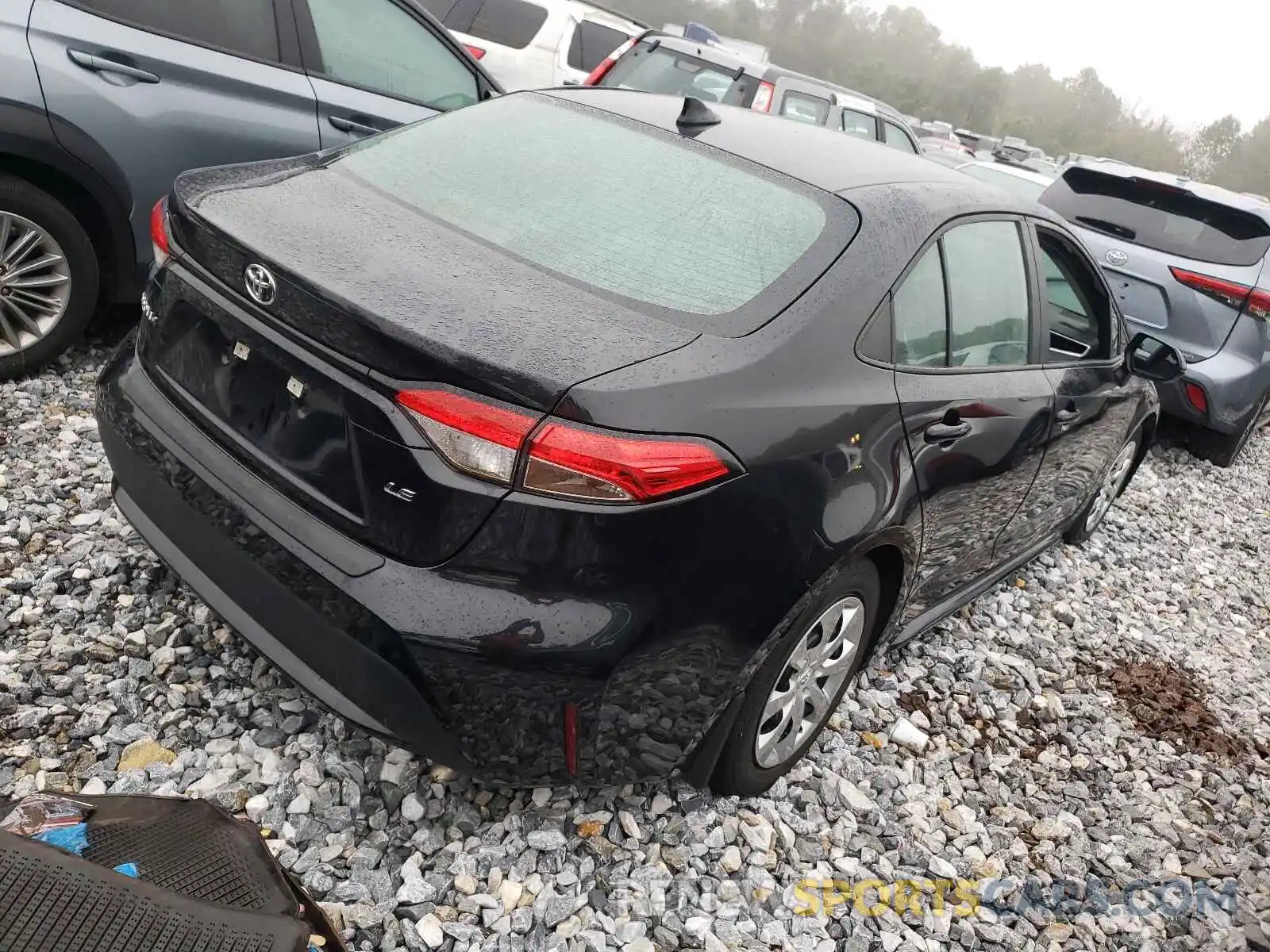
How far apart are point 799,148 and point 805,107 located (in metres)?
5.22

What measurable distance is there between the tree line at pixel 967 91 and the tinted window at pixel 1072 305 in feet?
257

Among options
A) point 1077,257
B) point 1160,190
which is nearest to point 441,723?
point 1077,257

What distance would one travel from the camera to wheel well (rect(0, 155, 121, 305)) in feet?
11.0

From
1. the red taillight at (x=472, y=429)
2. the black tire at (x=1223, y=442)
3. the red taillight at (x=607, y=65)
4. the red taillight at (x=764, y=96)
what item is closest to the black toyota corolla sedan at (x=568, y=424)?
the red taillight at (x=472, y=429)

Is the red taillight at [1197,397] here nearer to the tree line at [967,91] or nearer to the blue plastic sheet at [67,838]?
the blue plastic sheet at [67,838]

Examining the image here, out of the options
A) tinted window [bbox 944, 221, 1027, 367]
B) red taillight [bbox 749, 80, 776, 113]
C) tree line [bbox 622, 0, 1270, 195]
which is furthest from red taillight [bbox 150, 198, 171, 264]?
tree line [bbox 622, 0, 1270, 195]

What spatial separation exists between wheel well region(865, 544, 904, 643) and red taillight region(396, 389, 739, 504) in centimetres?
84

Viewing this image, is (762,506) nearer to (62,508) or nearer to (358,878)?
(358,878)

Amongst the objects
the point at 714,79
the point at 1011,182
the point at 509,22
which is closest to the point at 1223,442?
the point at 1011,182

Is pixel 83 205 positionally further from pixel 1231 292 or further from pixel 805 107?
pixel 1231 292

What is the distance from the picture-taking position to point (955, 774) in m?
3.08

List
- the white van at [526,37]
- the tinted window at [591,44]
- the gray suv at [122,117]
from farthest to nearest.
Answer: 1. the tinted window at [591,44]
2. the white van at [526,37]
3. the gray suv at [122,117]

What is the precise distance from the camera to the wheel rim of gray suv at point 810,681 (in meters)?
2.44

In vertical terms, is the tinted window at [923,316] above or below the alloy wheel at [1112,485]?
above
